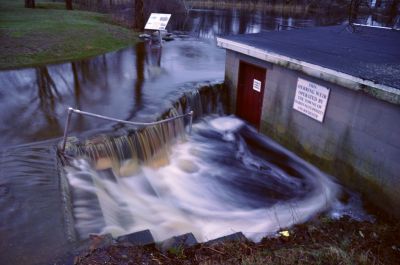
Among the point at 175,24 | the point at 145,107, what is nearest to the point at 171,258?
the point at 145,107

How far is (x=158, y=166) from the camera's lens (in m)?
8.86

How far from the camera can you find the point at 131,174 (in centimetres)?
809

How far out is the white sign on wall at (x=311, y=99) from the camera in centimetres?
842

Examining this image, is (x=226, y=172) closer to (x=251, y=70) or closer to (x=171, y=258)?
(x=251, y=70)

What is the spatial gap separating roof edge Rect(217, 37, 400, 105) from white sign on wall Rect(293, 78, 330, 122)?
442 millimetres

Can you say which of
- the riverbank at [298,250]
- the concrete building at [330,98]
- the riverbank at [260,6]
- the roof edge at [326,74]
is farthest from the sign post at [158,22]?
the riverbank at [260,6]

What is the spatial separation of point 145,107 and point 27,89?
408cm

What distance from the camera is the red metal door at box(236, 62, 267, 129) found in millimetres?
10875

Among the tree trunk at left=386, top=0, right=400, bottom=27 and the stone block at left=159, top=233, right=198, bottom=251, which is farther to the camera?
the tree trunk at left=386, top=0, right=400, bottom=27

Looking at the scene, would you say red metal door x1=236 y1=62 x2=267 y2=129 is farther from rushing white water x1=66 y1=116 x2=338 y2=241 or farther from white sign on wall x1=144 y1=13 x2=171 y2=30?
white sign on wall x1=144 y1=13 x2=171 y2=30

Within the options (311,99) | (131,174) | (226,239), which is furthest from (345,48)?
(226,239)

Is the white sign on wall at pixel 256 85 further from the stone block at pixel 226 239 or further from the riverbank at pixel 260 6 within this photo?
the riverbank at pixel 260 6

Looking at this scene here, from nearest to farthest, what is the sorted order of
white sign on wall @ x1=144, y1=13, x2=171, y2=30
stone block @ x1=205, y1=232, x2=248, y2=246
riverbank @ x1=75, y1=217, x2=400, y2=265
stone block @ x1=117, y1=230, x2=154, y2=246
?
1. riverbank @ x1=75, y1=217, x2=400, y2=265
2. stone block @ x1=117, y1=230, x2=154, y2=246
3. stone block @ x1=205, y1=232, x2=248, y2=246
4. white sign on wall @ x1=144, y1=13, x2=171, y2=30

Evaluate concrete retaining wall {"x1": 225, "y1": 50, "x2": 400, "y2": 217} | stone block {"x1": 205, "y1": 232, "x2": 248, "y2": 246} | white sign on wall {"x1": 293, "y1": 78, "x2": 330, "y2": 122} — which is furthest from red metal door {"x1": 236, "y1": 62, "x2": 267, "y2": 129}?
stone block {"x1": 205, "y1": 232, "x2": 248, "y2": 246}
